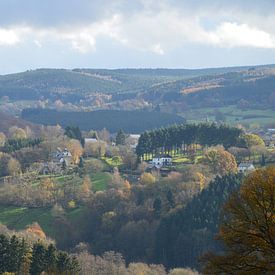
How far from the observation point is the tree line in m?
98.7

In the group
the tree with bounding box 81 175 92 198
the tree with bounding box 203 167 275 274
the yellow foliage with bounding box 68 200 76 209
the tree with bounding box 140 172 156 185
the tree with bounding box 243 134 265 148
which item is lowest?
the yellow foliage with bounding box 68 200 76 209

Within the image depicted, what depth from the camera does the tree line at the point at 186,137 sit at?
324 ft

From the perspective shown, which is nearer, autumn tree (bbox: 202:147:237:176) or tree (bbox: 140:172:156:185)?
tree (bbox: 140:172:156:185)

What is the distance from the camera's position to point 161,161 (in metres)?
93.6

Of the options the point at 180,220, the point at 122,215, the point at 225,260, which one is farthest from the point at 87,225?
the point at 225,260

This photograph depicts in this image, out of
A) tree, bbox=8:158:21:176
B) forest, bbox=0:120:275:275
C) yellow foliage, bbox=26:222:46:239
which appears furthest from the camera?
tree, bbox=8:158:21:176

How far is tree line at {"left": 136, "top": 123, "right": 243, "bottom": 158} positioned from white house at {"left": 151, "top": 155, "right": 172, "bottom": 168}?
13.4 feet

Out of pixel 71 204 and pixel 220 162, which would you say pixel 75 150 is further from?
pixel 220 162

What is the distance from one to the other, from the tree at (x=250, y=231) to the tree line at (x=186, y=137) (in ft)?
279

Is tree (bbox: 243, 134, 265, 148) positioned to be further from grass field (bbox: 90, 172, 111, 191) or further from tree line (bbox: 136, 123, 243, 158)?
grass field (bbox: 90, 172, 111, 191)

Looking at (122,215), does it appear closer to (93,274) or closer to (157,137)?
(93,274)

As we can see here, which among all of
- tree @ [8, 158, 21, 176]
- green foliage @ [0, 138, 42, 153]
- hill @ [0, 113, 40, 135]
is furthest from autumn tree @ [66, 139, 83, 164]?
hill @ [0, 113, 40, 135]

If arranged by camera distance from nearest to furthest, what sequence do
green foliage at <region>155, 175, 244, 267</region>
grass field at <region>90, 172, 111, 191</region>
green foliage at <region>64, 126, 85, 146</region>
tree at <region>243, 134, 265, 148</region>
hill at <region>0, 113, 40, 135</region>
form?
1. green foliage at <region>155, 175, 244, 267</region>
2. grass field at <region>90, 172, 111, 191</region>
3. tree at <region>243, 134, 265, 148</region>
4. green foliage at <region>64, 126, 85, 146</region>
5. hill at <region>0, 113, 40, 135</region>

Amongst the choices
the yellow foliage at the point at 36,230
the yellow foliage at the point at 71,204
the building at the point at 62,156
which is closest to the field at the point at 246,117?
the building at the point at 62,156
